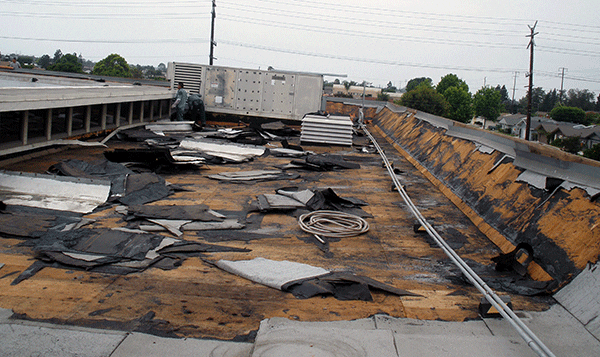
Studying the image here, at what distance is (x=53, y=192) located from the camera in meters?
6.80

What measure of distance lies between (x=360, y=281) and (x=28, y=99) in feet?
25.4

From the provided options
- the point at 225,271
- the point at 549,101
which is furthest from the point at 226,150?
the point at 549,101

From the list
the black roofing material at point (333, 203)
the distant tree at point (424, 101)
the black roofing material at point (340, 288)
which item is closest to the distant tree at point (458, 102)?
the distant tree at point (424, 101)

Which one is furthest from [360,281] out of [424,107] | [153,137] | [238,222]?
[424,107]

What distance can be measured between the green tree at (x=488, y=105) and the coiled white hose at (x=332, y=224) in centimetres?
12897

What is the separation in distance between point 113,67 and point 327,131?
296 feet

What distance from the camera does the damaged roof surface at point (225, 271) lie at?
11.8 feet

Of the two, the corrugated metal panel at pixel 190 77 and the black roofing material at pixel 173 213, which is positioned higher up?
the corrugated metal panel at pixel 190 77

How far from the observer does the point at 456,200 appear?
728cm

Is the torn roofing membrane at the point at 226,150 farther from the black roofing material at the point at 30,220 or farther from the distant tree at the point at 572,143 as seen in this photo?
the distant tree at the point at 572,143

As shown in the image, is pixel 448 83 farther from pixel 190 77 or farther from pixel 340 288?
pixel 340 288

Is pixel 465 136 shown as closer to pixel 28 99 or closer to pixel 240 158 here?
pixel 240 158

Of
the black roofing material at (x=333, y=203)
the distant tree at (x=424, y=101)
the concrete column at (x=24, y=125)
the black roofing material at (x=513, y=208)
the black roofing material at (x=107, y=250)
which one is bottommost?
the black roofing material at (x=107, y=250)

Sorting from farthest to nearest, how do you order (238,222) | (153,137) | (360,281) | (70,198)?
(153,137) → (70,198) → (238,222) → (360,281)
